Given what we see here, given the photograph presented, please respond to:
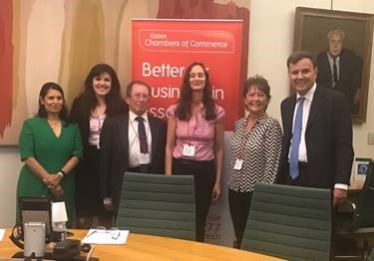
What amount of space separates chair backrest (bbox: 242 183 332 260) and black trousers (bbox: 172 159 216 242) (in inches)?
46.2

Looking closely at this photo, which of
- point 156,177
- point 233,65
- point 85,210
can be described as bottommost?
point 85,210

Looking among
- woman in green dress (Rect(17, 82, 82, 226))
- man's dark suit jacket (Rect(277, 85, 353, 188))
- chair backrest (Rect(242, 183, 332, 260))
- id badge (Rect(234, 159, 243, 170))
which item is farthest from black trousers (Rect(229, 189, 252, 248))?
woman in green dress (Rect(17, 82, 82, 226))

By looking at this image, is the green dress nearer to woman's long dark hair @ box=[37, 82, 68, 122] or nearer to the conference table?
woman's long dark hair @ box=[37, 82, 68, 122]

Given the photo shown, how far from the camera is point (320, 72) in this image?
4.68m

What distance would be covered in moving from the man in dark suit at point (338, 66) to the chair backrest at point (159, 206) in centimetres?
227

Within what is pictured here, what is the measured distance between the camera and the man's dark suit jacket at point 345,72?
4672 mm

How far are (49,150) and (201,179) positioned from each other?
113cm

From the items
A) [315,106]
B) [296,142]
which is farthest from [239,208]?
[315,106]

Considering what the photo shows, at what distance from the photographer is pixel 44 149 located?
386 cm

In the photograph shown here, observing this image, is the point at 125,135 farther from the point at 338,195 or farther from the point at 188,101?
the point at 338,195

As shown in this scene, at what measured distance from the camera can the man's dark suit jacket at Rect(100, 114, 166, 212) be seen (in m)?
3.74

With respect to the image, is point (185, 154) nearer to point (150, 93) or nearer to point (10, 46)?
point (150, 93)

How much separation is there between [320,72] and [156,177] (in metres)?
2.33

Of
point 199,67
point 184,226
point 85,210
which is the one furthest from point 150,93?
point 184,226
